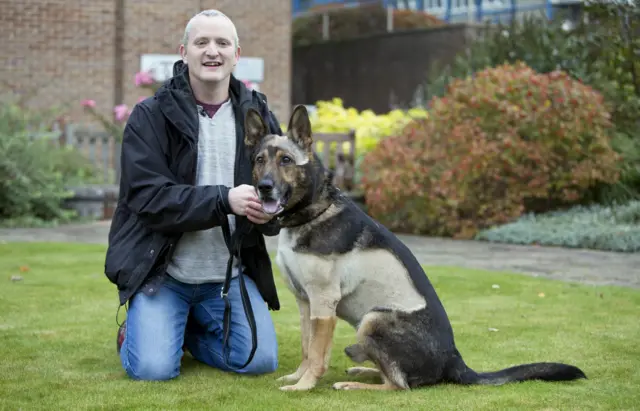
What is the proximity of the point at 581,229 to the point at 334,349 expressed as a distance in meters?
5.92

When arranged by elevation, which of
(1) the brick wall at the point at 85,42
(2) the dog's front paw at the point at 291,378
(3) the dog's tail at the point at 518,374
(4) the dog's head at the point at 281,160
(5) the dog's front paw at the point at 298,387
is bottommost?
(2) the dog's front paw at the point at 291,378

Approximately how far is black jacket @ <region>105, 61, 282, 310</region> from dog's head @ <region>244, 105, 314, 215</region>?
306 millimetres

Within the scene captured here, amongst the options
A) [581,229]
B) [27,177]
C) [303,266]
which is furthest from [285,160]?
[27,177]

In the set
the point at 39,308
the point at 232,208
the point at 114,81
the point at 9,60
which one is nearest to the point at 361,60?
the point at 114,81

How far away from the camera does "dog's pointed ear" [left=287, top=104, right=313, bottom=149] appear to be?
15.3ft

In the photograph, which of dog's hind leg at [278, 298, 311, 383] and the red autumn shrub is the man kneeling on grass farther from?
the red autumn shrub

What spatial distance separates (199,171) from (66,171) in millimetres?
9137

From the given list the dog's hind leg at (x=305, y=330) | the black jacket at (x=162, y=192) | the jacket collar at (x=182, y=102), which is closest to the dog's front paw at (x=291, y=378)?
the dog's hind leg at (x=305, y=330)

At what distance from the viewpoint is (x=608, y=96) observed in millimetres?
13375

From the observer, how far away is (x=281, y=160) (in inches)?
181

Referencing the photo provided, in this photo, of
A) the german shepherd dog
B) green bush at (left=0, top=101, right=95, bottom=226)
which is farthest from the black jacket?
green bush at (left=0, top=101, right=95, bottom=226)

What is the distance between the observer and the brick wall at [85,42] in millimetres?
16688

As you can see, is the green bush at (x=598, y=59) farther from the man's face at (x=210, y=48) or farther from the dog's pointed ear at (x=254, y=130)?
the dog's pointed ear at (x=254, y=130)

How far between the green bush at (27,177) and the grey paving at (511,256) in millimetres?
613
